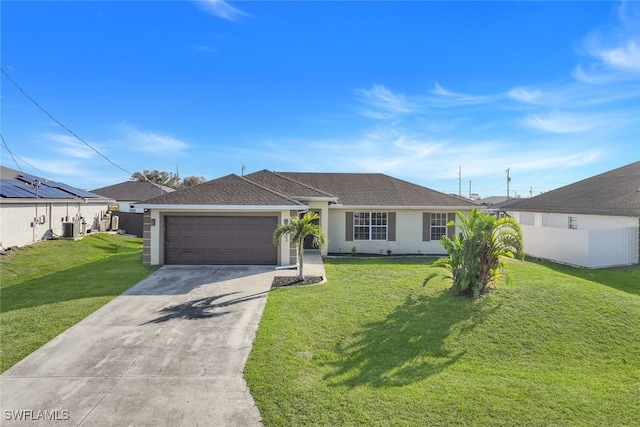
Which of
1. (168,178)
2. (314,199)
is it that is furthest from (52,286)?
(168,178)

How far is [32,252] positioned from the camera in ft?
48.4

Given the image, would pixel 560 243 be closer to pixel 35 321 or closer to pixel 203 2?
pixel 203 2

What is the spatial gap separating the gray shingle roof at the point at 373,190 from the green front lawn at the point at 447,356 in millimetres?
7270

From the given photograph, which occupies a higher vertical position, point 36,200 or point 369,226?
point 36,200

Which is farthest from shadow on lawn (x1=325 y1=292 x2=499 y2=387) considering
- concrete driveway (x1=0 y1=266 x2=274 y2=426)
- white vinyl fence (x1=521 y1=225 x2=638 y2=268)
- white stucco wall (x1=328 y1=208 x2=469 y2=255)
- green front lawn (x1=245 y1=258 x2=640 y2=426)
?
white vinyl fence (x1=521 y1=225 x2=638 y2=268)

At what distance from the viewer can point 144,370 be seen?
5.55m

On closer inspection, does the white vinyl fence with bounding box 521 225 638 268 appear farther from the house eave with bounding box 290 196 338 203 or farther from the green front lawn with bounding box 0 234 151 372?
the green front lawn with bounding box 0 234 151 372

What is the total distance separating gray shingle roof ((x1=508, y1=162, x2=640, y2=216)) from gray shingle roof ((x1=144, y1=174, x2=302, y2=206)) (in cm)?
1455

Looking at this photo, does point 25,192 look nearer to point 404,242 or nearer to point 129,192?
point 404,242

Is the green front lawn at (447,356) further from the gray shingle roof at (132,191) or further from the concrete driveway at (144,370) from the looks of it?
the gray shingle roof at (132,191)

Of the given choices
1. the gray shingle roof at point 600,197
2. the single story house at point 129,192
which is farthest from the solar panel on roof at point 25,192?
the gray shingle roof at point 600,197

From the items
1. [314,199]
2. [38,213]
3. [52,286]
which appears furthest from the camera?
[38,213]

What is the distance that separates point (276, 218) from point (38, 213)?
528 inches

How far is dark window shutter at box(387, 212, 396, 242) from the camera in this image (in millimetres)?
17234
